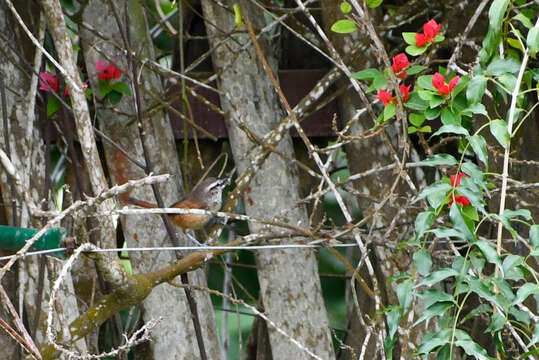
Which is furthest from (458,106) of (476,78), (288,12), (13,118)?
(13,118)

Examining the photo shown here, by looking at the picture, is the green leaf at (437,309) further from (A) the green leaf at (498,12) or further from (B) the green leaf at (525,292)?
(A) the green leaf at (498,12)

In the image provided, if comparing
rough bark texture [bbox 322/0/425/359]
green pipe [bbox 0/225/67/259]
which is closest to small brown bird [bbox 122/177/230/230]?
rough bark texture [bbox 322/0/425/359]

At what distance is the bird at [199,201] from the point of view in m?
2.99

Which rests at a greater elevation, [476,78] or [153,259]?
[476,78]

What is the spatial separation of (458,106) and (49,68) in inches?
73.5

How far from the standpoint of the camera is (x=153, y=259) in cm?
303

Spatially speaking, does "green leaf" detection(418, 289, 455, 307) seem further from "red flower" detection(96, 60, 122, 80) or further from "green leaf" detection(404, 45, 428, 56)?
"red flower" detection(96, 60, 122, 80)

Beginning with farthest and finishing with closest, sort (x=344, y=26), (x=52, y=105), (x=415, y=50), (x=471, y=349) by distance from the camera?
(x=52, y=105)
(x=344, y=26)
(x=415, y=50)
(x=471, y=349)

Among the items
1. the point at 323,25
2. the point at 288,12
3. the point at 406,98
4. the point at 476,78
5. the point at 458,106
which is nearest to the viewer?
the point at 476,78

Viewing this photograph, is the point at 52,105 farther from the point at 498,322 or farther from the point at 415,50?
the point at 498,322

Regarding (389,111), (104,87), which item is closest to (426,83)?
(389,111)

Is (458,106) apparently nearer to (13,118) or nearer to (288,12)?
(288,12)

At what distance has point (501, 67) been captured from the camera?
188cm

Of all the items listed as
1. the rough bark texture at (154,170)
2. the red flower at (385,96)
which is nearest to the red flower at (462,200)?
the red flower at (385,96)
